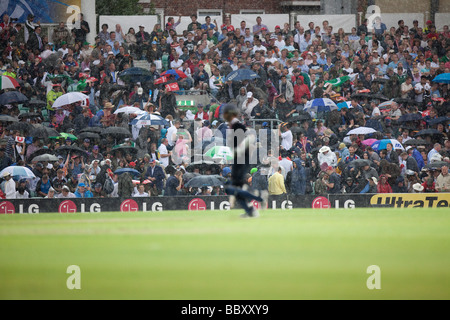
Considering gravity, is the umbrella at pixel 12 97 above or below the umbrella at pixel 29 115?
above

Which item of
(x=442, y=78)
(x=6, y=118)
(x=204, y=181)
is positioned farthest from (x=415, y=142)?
(x=6, y=118)

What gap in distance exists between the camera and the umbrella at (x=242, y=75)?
2821cm

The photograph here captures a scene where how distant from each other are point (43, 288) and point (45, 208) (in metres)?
14.6

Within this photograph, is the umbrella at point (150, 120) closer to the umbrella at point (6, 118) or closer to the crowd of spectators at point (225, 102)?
the crowd of spectators at point (225, 102)

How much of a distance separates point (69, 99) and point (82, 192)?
5.36m

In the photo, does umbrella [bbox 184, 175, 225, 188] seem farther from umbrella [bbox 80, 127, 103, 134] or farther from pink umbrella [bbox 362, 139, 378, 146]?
pink umbrella [bbox 362, 139, 378, 146]

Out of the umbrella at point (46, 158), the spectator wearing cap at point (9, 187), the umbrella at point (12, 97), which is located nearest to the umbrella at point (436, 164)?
the umbrella at point (46, 158)

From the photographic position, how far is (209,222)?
50.4 ft

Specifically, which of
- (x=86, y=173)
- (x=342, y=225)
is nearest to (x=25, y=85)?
(x=86, y=173)

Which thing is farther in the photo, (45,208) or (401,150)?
(401,150)

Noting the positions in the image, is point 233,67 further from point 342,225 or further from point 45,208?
point 342,225

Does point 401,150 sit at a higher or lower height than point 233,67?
lower

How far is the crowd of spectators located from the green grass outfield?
10217mm

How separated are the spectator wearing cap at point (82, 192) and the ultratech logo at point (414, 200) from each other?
337 inches
